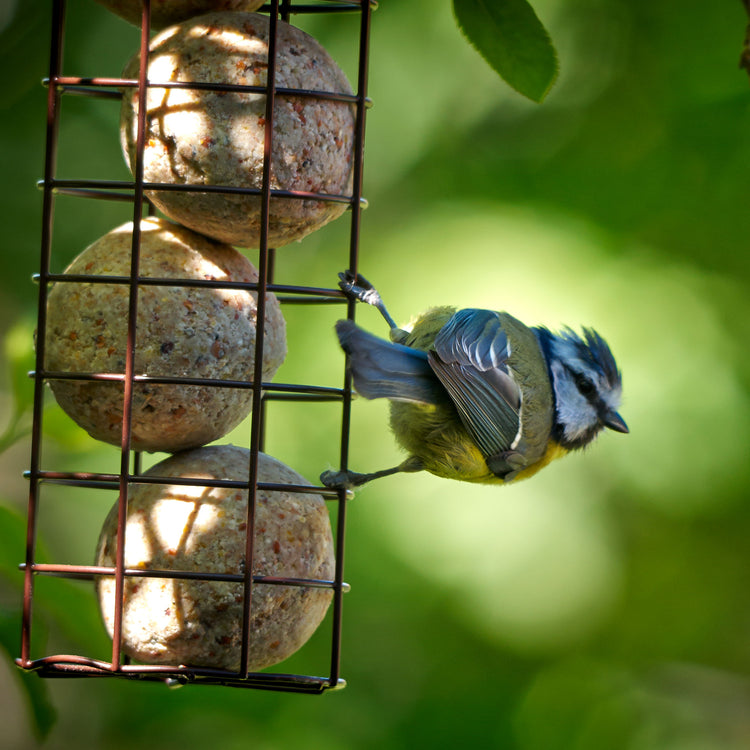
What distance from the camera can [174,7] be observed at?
236cm

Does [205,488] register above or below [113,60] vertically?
below

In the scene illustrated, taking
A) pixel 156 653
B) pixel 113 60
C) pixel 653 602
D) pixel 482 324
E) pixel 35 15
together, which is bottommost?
pixel 653 602

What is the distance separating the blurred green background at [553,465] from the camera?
4.58 metres

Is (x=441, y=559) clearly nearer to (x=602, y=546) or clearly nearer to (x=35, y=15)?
(x=602, y=546)

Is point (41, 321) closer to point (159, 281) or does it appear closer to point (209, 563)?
point (159, 281)

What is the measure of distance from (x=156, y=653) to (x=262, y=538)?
334 mm

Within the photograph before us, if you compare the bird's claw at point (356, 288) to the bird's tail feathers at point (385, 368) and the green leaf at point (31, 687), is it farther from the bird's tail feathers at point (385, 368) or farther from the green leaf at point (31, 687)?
the green leaf at point (31, 687)

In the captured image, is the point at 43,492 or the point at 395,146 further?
the point at 395,146

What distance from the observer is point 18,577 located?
94.0 inches

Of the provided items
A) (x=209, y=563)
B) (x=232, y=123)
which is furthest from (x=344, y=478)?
(x=232, y=123)

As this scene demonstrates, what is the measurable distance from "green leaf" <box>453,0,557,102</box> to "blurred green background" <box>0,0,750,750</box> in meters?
2.37

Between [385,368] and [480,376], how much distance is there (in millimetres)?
412

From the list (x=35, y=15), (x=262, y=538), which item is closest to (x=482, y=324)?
(x=262, y=538)

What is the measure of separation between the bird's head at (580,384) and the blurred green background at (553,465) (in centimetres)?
130
